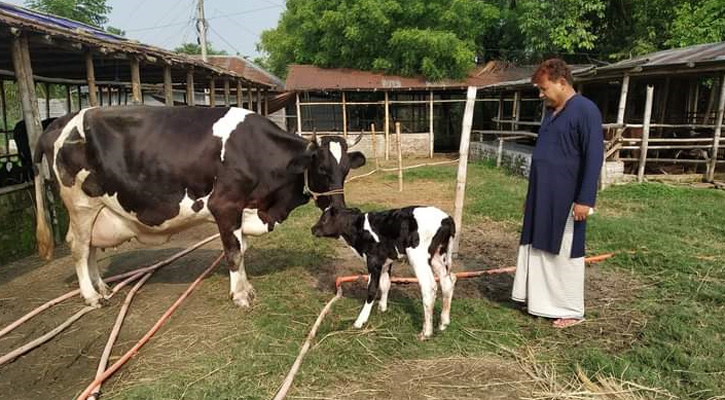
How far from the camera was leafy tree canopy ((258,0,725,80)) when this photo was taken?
18.1m

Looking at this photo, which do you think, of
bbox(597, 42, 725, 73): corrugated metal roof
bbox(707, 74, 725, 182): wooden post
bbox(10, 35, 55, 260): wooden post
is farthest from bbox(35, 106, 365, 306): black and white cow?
bbox(707, 74, 725, 182): wooden post

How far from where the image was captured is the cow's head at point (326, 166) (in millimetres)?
4234

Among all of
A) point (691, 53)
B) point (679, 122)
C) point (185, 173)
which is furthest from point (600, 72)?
point (185, 173)

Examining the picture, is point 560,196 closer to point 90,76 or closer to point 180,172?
point 180,172

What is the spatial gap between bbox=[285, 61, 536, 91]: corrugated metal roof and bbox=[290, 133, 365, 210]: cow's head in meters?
14.6

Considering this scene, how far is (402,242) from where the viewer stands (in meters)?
3.58

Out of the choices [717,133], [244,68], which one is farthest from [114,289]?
[244,68]

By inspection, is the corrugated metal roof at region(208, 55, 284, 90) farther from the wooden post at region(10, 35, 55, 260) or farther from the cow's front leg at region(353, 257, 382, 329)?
the cow's front leg at region(353, 257, 382, 329)

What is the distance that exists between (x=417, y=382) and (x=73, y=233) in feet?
11.5

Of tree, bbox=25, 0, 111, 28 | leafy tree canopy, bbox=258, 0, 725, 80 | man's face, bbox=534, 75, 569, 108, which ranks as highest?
tree, bbox=25, 0, 111, 28

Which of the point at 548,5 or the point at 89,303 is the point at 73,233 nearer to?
the point at 89,303

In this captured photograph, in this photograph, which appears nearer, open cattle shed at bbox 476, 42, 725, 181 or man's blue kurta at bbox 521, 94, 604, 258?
man's blue kurta at bbox 521, 94, 604, 258

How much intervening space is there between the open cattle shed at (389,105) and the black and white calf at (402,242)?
50.7ft

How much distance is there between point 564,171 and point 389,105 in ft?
58.3
